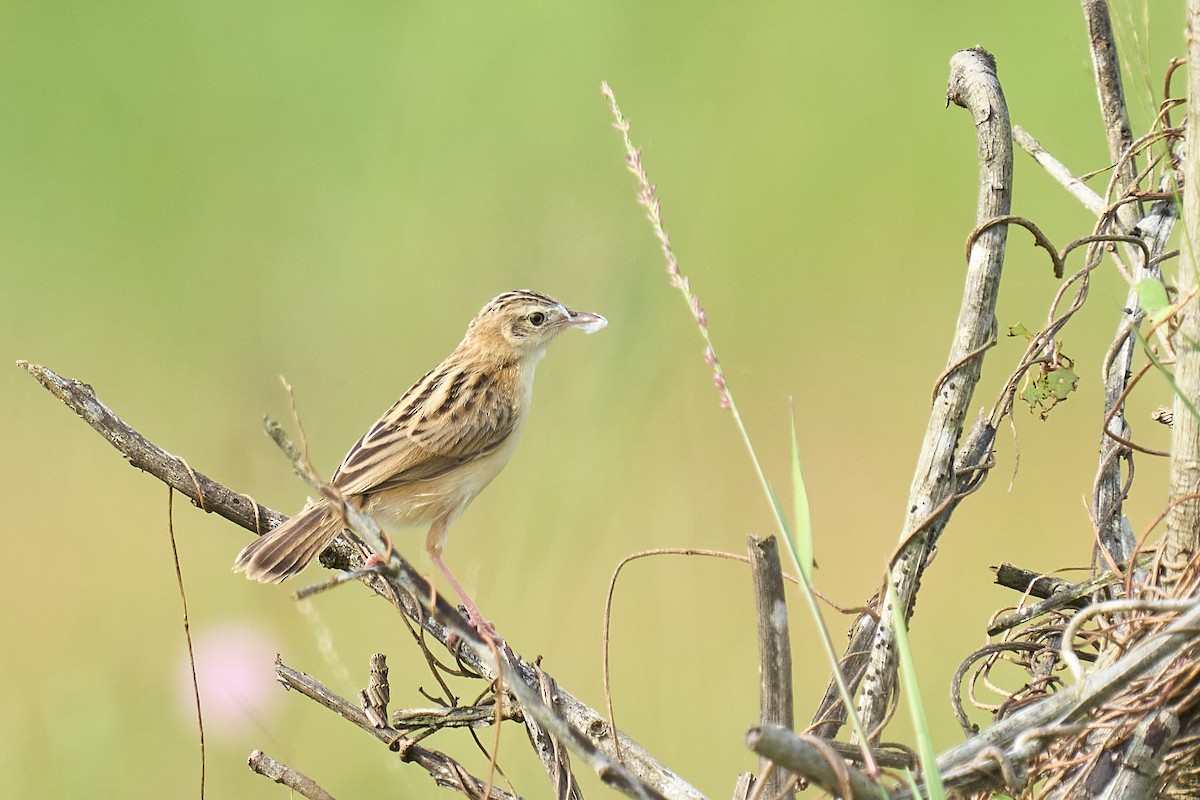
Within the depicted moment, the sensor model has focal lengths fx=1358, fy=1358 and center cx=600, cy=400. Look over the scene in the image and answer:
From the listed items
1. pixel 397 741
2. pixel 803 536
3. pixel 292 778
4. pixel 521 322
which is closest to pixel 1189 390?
pixel 803 536

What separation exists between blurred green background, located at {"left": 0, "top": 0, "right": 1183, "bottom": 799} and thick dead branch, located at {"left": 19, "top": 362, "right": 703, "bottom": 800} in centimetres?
94

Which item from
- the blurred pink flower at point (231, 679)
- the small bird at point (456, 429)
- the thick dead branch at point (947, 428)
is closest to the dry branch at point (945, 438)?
the thick dead branch at point (947, 428)

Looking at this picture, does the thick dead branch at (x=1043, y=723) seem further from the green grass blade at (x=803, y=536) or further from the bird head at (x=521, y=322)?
the bird head at (x=521, y=322)

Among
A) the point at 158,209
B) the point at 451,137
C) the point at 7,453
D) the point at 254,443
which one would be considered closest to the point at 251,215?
the point at 158,209

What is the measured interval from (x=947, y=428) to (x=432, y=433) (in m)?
1.98

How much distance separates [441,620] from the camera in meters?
1.92

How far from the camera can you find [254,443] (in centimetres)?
550

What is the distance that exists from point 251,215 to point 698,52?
10.1 ft

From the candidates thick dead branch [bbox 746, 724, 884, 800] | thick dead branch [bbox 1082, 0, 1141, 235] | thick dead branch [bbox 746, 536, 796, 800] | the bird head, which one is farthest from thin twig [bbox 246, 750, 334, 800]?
the bird head

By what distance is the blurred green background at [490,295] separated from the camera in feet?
16.0

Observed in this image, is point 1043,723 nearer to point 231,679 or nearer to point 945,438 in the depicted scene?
point 945,438

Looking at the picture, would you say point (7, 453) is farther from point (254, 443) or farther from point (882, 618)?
point (882, 618)

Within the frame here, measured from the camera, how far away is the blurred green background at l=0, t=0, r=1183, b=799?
191 inches

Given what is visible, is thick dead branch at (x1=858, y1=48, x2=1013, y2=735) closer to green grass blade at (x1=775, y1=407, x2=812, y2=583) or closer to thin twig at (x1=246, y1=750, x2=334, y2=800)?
green grass blade at (x1=775, y1=407, x2=812, y2=583)
